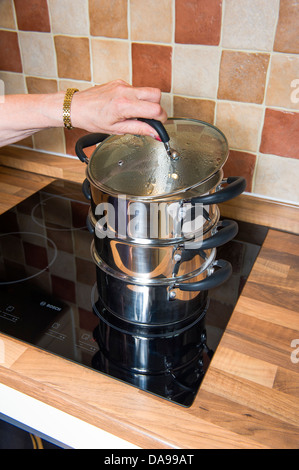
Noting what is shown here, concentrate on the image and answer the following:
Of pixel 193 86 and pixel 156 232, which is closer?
pixel 156 232

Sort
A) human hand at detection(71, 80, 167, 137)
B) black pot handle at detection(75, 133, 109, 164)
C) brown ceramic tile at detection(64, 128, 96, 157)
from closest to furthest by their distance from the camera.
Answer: human hand at detection(71, 80, 167, 137), black pot handle at detection(75, 133, 109, 164), brown ceramic tile at detection(64, 128, 96, 157)

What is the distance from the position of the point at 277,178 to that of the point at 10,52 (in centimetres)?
74

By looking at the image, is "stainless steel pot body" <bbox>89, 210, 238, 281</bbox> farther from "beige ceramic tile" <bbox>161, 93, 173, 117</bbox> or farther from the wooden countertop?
"beige ceramic tile" <bbox>161, 93, 173, 117</bbox>

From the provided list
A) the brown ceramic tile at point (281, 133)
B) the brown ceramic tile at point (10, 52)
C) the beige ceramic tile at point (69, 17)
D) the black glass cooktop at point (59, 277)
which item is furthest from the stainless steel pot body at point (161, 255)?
the brown ceramic tile at point (10, 52)

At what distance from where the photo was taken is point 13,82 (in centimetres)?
116

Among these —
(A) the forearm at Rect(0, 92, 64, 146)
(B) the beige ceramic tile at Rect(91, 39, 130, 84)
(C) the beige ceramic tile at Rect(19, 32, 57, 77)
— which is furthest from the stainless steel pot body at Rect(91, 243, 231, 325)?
(C) the beige ceramic tile at Rect(19, 32, 57, 77)

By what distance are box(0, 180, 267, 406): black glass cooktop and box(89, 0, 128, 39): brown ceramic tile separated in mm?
377

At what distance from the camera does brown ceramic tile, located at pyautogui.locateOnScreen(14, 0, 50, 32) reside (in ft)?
3.33

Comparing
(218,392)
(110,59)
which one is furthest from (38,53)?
(218,392)

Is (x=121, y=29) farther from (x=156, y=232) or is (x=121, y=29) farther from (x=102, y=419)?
(x=102, y=419)

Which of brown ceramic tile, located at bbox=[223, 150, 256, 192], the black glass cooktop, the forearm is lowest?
the black glass cooktop
